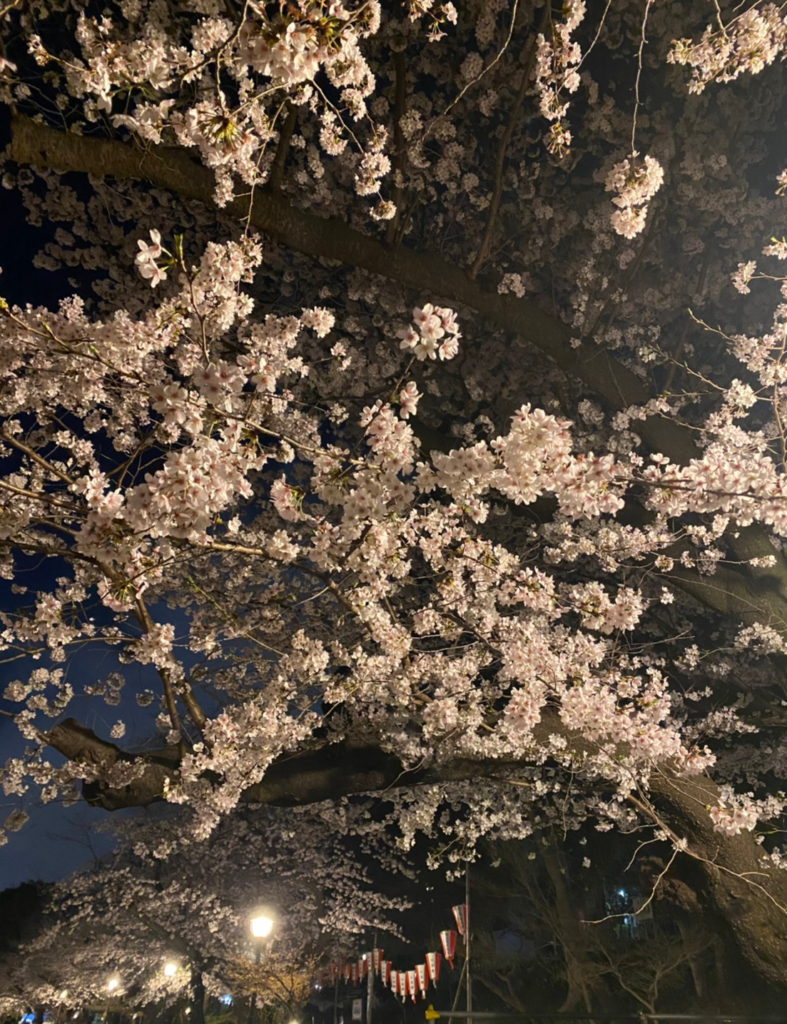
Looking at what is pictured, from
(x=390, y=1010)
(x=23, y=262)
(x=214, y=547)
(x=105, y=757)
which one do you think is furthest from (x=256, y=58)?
(x=390, y=1010)

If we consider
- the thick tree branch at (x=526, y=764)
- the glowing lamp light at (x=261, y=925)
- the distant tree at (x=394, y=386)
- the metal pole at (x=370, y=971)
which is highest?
the distant tree at (x=394, y=386)

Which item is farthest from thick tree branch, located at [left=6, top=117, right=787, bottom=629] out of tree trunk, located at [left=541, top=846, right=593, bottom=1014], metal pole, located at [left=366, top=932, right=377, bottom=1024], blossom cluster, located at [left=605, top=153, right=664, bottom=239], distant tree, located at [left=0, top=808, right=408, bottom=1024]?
metal pole, located at [left=366, top=932, right=377, bottom=1024]

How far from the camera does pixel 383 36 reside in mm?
4855

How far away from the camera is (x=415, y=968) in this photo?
48.8ft

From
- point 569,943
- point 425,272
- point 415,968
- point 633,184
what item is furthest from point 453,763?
point 415,968

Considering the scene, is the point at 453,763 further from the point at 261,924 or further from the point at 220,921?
the point at 220,921

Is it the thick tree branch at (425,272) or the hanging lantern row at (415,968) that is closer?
the thick tree branch at (425,272)

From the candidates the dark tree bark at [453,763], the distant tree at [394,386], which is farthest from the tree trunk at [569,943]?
the dark tree bark at [453,763]

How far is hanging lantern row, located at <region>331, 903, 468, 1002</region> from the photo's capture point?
41.1 feet

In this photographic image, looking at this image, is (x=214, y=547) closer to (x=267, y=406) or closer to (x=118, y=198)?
(x=267, y=406)

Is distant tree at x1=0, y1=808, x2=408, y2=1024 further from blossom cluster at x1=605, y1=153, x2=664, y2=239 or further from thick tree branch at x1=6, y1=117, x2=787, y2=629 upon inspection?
blossom cluster at x1=605, y1=153, x2=664, y2=239

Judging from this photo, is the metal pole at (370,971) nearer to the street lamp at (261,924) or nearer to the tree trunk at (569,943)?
the tree trunk at (569,943)

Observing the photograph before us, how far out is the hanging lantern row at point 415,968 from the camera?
1253 cm

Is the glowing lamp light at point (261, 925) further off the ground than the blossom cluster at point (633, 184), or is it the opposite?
the blossom cluster at point (633, 184)
